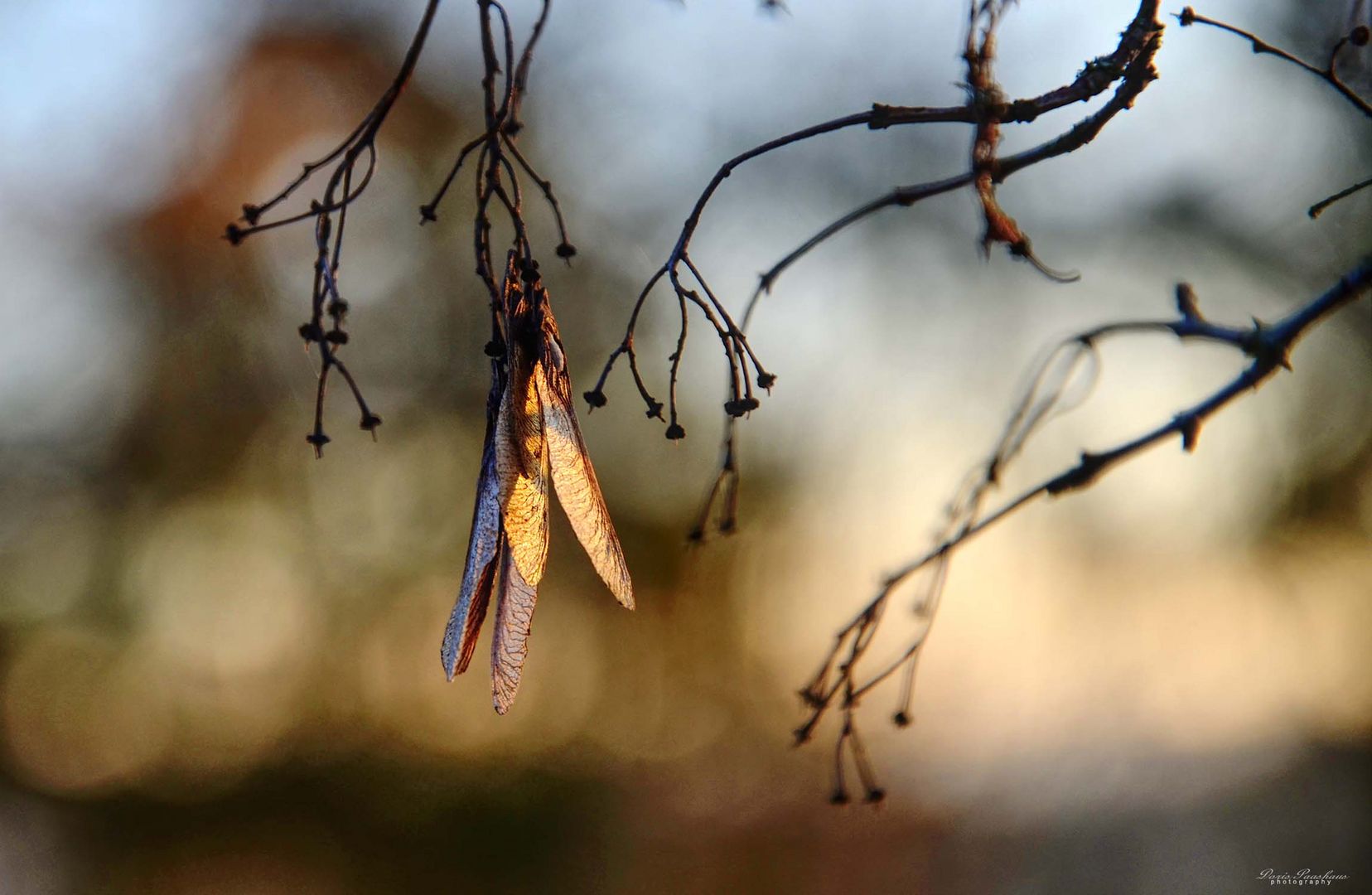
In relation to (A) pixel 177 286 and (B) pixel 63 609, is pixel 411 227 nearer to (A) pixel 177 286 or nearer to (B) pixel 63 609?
(A) pixel 177 286

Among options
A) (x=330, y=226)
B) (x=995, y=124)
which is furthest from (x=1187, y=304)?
(x=330, y=226)

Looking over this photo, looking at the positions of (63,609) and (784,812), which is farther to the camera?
(784,812)

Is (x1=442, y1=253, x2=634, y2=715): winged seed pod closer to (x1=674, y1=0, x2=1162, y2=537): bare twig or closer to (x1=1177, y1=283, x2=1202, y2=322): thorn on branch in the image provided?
(x1=674, y1=0, x2=1162, y2=537): bare twig

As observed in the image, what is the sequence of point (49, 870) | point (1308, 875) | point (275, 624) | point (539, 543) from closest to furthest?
point (539, 543), point (49, 870), point (275, 624), point (1308, 875)

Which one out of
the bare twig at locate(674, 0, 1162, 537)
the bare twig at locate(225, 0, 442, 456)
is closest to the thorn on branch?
the bare twig at locate(674, 0, 1162, 537)

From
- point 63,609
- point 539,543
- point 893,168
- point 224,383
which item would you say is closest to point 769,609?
point 893,168

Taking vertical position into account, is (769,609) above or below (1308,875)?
above

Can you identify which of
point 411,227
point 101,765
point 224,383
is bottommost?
point 101,765
